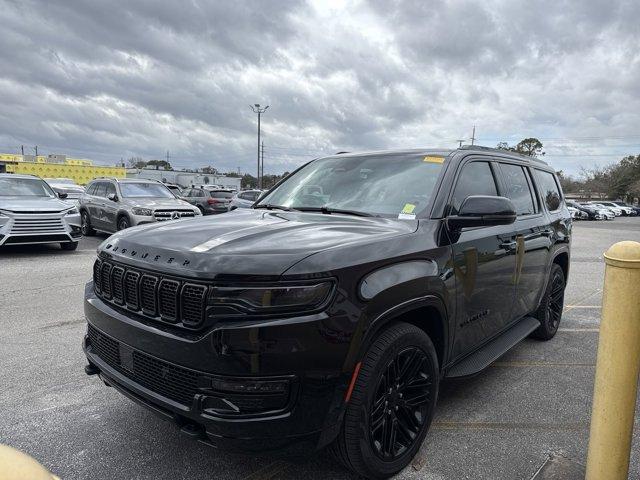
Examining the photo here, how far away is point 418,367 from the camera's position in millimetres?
2600

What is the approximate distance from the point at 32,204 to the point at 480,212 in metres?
9.62

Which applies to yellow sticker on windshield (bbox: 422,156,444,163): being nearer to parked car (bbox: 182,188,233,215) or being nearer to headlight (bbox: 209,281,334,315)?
headlight (bbox: 209,281,334,315)

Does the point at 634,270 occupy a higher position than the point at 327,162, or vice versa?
the point at 327,162

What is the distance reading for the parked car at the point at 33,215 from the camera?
30.2 feet

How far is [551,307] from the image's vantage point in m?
4.95

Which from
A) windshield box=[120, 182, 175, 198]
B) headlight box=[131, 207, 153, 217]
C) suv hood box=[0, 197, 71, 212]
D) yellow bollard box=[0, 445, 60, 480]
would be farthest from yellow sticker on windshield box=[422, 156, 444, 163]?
windshield box=[120, 182, 175, 198]

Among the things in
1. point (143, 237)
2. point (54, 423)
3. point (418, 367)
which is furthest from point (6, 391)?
point (418, 367)

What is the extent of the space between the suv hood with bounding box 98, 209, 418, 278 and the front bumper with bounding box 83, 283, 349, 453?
0.29 m

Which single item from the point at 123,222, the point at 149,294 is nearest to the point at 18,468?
the point at 149,294

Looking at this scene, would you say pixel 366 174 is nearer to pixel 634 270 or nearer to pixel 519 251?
pixel 519 251

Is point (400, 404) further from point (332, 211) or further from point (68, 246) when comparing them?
point (68, 246)

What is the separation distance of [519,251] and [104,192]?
1217 centimetres

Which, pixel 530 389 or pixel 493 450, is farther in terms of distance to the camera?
pixel 530 389

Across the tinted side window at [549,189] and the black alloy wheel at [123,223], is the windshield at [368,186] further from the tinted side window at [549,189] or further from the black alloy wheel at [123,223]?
the black alloy wheel at [123,223]
